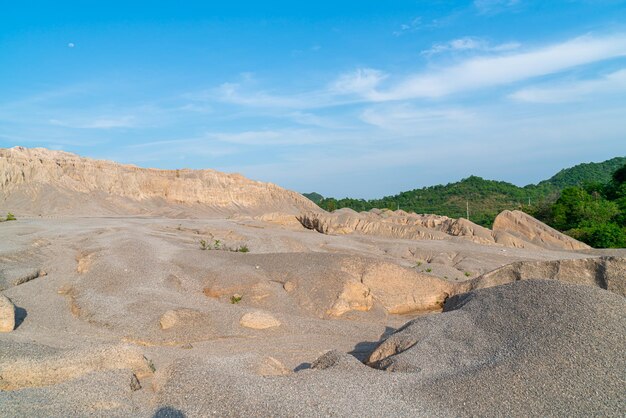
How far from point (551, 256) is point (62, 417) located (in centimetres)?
2375

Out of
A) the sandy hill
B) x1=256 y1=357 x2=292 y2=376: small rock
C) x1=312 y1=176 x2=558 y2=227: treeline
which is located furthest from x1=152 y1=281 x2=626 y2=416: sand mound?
x1=312 y1=176 x2=558 y2=227: treeline

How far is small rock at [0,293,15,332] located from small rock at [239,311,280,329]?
4.46 metres

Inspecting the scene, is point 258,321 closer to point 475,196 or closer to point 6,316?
point 6,316

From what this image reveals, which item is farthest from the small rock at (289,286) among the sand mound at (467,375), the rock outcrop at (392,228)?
the rock outcrop at (392,228)

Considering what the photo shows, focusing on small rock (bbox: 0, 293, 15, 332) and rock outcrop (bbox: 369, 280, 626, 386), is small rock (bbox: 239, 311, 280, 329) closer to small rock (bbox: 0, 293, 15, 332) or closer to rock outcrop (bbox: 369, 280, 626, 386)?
rock outcrop (bbox: 369, 280, 626, 386)

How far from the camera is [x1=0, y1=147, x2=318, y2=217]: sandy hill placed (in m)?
37.4

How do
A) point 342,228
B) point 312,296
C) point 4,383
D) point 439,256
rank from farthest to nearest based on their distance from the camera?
point 342,228, point 439,256, point 312,296, point 4,383

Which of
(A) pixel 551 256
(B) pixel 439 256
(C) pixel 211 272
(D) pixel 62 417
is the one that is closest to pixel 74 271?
(C) pixel 211 272

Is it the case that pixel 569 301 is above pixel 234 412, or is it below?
above

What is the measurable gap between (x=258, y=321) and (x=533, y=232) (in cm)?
2533

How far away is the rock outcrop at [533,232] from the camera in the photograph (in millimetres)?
29688

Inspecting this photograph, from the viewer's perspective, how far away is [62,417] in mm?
5207

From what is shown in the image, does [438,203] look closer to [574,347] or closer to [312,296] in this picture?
[312,296]

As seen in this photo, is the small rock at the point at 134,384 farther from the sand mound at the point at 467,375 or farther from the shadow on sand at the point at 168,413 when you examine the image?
the shadow on sand at the point at 168,413
